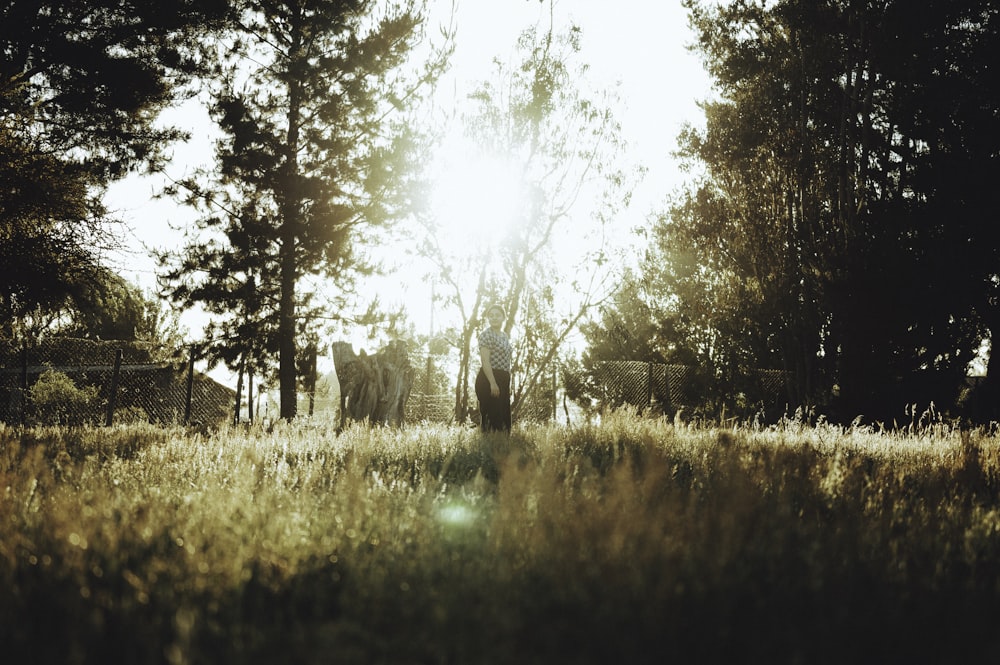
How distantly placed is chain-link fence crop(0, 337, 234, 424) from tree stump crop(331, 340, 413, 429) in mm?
5430

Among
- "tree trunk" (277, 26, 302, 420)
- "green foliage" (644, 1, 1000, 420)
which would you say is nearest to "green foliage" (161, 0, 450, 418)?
"tree trunk" (277, 26, 302, 420)

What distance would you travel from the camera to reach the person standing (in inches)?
310

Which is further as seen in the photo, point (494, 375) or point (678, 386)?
point (678, 386)

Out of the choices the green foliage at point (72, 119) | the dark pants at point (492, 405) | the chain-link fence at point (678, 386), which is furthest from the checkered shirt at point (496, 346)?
the chain-link fence at point (678, 386)

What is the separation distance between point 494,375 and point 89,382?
25508mm

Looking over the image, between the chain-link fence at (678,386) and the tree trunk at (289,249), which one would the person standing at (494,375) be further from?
the chain-link fence at (678,386)

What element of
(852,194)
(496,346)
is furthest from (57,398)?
(852,194)

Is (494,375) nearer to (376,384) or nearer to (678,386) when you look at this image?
(376,384)

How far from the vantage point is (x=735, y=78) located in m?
17.0

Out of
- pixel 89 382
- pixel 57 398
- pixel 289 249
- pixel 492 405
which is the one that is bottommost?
pixel 57 398

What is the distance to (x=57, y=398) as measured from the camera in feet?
67.5

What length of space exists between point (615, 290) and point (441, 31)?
7599mm

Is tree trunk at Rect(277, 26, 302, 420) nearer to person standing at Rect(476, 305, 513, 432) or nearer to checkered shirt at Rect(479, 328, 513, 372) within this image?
person standing at Rect(476, 305, 513, 432)

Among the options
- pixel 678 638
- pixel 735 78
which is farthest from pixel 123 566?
pixel 735 78
